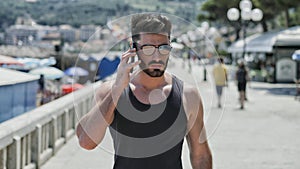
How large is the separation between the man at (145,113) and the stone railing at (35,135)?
1.20 meters

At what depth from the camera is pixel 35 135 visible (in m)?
7.40

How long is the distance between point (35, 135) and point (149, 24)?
16.8ft

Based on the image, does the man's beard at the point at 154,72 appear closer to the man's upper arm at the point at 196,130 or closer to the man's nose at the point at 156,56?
the man's nose at the point at 156,56

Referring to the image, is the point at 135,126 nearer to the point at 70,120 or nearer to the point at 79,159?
the point at 79,159

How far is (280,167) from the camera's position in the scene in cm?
800

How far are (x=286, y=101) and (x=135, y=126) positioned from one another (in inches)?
757

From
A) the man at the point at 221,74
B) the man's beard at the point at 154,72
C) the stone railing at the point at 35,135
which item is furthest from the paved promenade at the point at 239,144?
the man's beard at the point at 154,72

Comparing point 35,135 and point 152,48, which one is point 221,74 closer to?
point 35,135

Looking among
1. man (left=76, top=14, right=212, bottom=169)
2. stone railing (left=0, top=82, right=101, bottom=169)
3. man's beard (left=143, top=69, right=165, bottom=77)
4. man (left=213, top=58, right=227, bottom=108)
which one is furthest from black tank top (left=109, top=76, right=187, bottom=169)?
stone railing (left=0, top=82, right=101, bottom=169)

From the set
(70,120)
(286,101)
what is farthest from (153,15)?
(286,101)

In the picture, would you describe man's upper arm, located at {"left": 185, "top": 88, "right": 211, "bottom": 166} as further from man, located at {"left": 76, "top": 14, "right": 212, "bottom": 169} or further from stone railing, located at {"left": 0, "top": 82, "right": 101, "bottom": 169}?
stone railing, located at {"left": 0, "top": 82, "right": 101, "bottom": 169}

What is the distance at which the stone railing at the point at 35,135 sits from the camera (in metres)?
5.97

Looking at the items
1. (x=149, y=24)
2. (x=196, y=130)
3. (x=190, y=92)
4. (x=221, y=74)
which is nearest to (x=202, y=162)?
(x=196, y=130)

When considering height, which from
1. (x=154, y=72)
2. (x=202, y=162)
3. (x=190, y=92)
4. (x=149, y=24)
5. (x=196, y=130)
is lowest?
(x=202, y=162)
